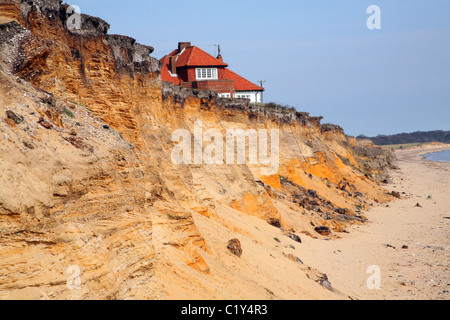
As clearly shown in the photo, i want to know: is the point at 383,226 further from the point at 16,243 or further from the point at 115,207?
the point at 16,243

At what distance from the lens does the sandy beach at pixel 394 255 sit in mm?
15539

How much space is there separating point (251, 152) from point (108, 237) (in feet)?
65.8

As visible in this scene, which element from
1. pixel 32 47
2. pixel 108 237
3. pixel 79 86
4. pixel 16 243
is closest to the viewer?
pixel 16 243

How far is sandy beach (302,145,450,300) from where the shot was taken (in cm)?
1554

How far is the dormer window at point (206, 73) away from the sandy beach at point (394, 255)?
713 inches

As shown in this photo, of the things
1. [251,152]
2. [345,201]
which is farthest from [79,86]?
[345,201]

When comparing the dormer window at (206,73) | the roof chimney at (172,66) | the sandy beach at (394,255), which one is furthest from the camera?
the roof chimney at (172,66)

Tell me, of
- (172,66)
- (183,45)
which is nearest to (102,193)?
(172,66)

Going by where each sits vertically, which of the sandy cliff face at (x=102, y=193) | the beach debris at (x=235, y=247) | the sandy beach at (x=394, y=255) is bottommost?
the sandy beach at (x=394, y=255)

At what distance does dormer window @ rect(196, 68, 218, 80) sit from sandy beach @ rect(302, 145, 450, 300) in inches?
713

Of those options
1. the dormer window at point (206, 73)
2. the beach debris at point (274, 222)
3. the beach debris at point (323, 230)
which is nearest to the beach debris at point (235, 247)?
the beach debris at point (274, 222)

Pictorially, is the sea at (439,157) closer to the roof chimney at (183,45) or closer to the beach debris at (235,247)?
the roof chimney at (183,45)

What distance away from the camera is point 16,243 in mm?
5102

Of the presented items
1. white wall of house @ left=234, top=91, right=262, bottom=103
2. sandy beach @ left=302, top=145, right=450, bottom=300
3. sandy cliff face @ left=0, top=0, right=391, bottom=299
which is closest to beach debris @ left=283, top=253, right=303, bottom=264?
sandy cliff face @ left=0, top=0, right=391, bottom=299
